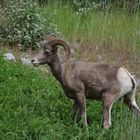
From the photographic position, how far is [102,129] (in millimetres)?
8516

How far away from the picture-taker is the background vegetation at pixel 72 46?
830cm

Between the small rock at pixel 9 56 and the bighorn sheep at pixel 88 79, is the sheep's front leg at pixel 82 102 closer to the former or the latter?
the bighorn sheep at pixel 88 79

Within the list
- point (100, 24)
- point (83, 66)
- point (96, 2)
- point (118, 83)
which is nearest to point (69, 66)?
point (83, 66)

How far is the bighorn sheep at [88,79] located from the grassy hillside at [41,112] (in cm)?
26

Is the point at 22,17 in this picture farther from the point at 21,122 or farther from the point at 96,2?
the point at 21,122

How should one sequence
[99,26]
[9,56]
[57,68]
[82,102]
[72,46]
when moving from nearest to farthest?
[82,102] → [57,68] → [9,56] → [72,46] → [99,26]

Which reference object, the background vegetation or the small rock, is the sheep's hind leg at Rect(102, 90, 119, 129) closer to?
the background vegetation

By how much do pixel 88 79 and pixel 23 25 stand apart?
370cm

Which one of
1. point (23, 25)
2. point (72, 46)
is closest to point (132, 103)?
point (72, 46)

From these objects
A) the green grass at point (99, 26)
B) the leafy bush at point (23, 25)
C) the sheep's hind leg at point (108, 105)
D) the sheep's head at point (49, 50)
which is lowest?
the green grass at point (99, 26)

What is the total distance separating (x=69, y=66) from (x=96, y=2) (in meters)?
5.75

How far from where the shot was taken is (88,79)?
8.78 m

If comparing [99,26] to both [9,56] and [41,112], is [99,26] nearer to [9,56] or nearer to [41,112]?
[9,56]

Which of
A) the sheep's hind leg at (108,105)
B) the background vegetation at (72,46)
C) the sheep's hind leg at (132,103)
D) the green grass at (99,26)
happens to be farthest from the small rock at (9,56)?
the sheep's hind leg at (108,105)
